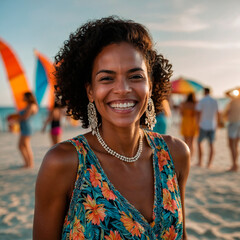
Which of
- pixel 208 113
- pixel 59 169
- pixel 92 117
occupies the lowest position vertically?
pixel 59 169

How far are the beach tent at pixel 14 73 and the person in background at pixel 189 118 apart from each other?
185 inches

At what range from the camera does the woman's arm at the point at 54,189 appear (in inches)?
53.7

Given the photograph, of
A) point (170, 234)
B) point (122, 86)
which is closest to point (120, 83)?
point (122, 86)

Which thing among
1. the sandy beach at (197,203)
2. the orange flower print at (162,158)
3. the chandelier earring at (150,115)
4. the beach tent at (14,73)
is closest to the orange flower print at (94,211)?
the orange flower print at (162,158)

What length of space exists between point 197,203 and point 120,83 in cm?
328

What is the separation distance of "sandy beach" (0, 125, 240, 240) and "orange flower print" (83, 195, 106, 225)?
212 centimetres

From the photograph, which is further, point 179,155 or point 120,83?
point 179,155

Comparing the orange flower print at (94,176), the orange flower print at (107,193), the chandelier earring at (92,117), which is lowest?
the orange flower print at (107,193)

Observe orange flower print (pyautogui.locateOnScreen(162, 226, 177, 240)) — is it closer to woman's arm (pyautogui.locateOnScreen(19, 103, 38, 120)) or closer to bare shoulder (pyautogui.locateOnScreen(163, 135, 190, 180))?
bare shoulder (pyautogui.locateOnScreen(163, 135, 190, 180))

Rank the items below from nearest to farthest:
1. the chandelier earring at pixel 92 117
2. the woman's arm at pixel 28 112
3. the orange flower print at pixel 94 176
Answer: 1. the orange flower print at pixel 94 176
2. the chandelier earring at pixel 92 117
3. the woman's arm at pixel 28 112

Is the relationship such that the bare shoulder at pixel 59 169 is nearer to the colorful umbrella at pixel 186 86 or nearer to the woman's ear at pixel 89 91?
the woman's ear at pixel 89 91

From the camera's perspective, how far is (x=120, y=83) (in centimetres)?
150

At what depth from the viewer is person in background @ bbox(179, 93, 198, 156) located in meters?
7.02

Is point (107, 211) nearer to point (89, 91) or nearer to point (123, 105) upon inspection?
point (123, 105)
